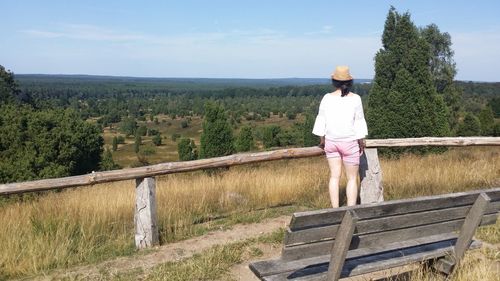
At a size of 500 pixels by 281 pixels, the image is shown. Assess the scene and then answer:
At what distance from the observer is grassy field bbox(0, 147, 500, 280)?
5.00m

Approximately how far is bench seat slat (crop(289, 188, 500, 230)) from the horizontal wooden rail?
2751 millimetres

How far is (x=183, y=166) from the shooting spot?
5.48 meters

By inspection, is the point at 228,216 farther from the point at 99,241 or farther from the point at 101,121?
the point at 101,121

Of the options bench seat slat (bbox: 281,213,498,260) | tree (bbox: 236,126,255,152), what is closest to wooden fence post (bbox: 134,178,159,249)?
bench seat slat (bbox: 281,213,498,260)

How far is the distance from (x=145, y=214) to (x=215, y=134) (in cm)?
3899

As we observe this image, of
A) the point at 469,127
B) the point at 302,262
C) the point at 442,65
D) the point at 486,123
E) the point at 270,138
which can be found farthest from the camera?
the point at 270,138

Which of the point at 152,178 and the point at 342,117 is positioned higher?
the point at 342,117

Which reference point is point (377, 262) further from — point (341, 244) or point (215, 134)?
point (215, 134)

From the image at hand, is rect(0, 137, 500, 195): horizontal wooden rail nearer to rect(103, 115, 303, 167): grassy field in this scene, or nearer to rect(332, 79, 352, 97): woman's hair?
rect(332, 79, 352, 97): woman's hair

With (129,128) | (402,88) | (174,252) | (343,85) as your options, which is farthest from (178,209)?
(129,128)

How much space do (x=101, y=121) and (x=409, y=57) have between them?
353 ft

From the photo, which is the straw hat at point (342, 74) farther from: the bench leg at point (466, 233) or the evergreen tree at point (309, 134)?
the evergreen tree at point (309, 134)

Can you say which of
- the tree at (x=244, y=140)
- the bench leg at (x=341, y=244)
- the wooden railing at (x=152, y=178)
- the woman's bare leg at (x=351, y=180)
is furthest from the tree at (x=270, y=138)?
the bench leg at (x=341, y=244)

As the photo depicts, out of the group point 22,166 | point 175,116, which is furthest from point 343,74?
point 175,116
